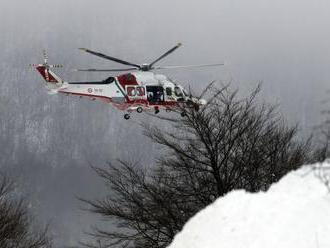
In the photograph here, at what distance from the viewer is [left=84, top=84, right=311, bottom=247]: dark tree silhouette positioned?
713 inches

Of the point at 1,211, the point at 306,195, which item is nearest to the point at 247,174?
the point at 306,195

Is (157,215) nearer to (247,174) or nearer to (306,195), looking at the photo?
(247,174)

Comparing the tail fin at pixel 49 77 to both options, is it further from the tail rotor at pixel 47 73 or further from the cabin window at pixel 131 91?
the cabin window at pixel 131 91

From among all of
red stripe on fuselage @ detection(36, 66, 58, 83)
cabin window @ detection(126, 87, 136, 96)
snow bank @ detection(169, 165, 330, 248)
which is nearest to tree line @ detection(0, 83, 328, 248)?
snow bank @ detection(169, 165, 330, 248)

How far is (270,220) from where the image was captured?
8.40 metres

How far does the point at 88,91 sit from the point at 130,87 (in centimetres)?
275

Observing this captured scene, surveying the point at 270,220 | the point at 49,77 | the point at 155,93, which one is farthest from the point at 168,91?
the point at 270,220

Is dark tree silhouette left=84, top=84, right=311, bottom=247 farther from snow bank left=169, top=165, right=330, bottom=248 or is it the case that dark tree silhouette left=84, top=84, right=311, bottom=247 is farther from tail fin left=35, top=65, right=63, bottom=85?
tail fin left=35, top=65, right=63, bottom=85

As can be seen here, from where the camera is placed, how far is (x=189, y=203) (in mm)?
18625

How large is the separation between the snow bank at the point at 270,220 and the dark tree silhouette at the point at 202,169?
8276 millimetres

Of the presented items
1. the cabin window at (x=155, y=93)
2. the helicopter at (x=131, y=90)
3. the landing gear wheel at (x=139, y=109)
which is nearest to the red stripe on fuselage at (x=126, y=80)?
the helicopter at (x=131, y=90)

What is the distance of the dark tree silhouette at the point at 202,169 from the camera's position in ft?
59.4

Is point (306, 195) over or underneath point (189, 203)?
underneath

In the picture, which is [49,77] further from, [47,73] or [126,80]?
[126,80]
